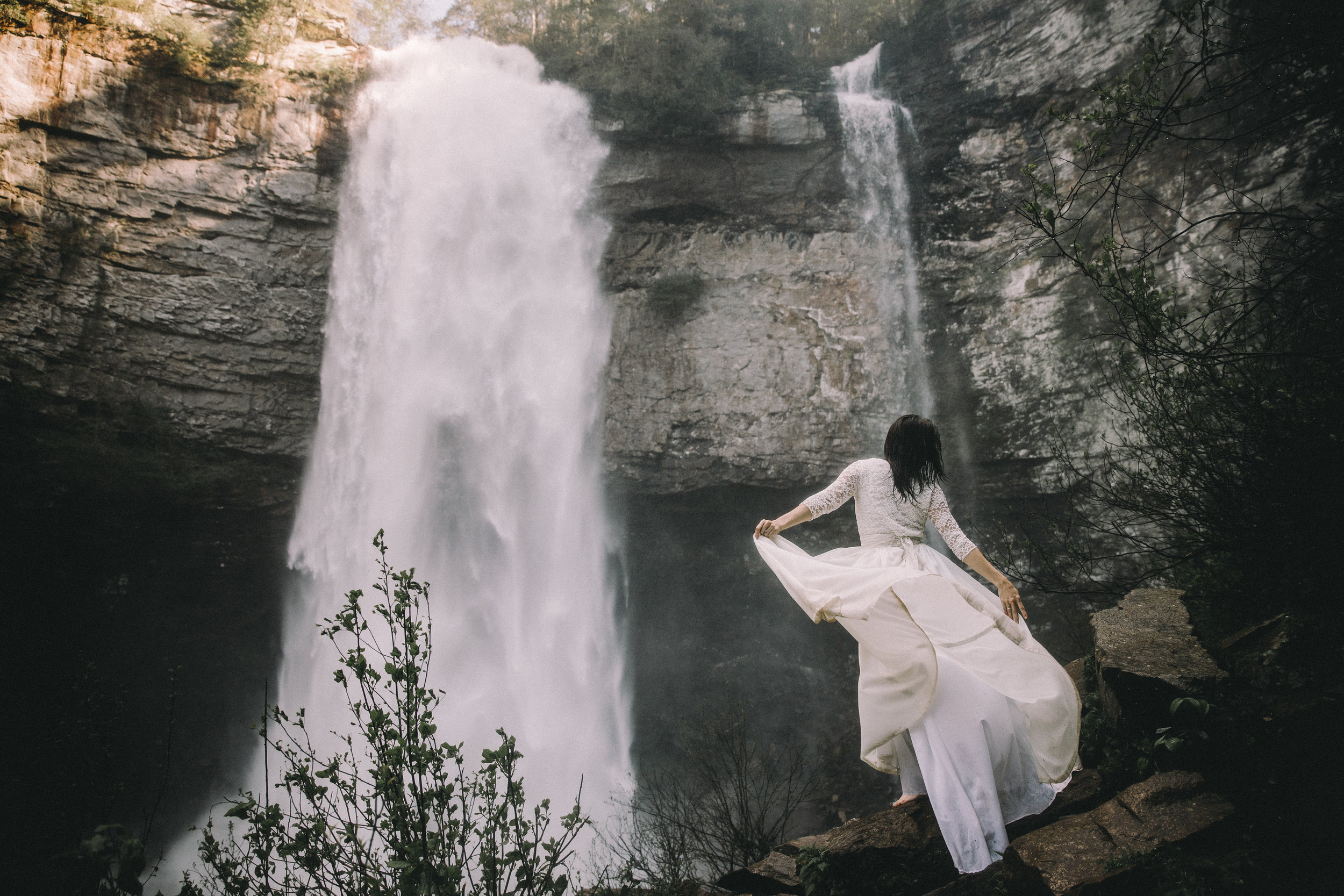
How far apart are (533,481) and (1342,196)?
10599 mm

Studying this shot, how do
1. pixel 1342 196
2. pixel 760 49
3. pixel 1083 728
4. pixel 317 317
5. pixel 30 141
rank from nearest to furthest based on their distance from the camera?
pixel 1083 728 < pixel 1342 196 < pixel 30 141 < pixel 317 317 < pixel 760 49

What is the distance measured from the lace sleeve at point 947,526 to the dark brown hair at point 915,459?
3.6 inches

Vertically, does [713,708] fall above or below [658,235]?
below

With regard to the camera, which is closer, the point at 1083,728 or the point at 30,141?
the point at 1083,728

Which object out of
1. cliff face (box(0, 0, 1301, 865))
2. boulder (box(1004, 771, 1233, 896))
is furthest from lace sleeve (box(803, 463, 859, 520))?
cliff face (box(0, 0, 1301, 865))

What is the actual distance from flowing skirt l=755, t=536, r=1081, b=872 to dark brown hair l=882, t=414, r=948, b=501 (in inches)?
17.3

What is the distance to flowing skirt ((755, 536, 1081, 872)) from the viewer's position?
277cm

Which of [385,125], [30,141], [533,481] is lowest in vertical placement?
[533,481]

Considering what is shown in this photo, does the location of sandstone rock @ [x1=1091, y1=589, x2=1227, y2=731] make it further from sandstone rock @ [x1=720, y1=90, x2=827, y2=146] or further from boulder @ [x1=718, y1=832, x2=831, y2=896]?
sandstone rock @ [x1=720, y1=90, x2=827, y2=146]

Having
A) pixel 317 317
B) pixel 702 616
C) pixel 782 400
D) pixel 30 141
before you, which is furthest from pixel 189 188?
pixel 702 616

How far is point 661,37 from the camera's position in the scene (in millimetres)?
11320

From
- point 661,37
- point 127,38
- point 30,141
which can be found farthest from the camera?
point 661,37

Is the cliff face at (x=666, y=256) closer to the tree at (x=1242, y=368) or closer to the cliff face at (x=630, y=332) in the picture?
the cliff face at (x=630, y=332)

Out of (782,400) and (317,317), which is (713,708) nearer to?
(782,400)
